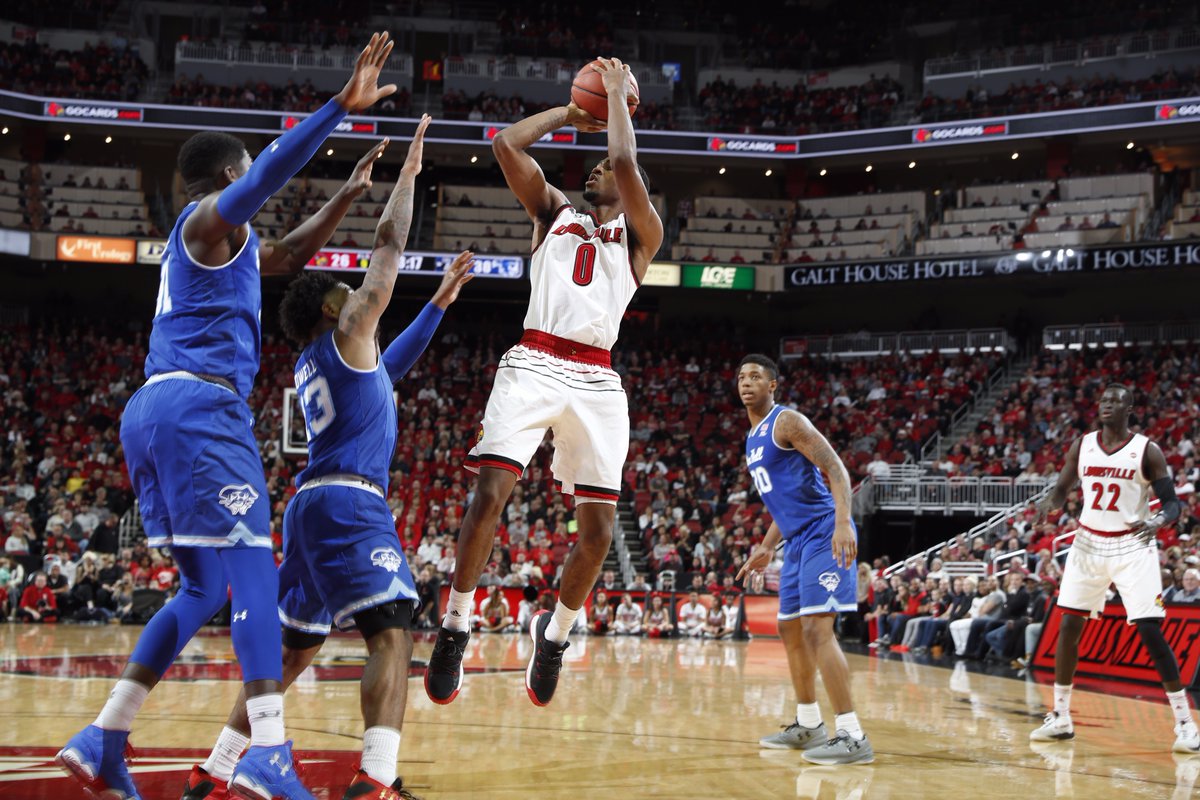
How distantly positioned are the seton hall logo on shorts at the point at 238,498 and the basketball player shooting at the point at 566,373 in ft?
4.02

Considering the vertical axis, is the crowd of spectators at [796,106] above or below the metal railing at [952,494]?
above

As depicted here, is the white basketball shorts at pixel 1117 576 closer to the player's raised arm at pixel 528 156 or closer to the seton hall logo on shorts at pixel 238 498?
the player's raised arm at pixel 528 156

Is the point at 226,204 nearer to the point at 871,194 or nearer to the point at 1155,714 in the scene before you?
the point at 1155,714

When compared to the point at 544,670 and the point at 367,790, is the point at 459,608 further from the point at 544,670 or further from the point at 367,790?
the point at 367,790

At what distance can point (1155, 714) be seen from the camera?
10.0m

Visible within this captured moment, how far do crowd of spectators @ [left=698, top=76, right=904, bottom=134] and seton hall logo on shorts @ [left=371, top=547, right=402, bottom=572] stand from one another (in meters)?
29.7

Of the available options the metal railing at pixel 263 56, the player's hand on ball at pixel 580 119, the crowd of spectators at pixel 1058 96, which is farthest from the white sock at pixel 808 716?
the metal railing at pixel 263 56

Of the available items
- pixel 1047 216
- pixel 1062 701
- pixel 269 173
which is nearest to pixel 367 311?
pixel 269 173

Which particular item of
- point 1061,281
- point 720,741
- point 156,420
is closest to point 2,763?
point 156,420

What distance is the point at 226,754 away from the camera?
16.5ft

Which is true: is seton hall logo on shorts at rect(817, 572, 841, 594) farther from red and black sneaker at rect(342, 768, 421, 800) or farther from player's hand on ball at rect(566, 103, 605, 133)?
red and black sneaker at rect(342, 768, 421, 800)

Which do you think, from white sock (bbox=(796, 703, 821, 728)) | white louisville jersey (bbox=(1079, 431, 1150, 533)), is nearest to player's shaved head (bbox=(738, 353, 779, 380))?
white sock (bbox=(796, 703, 821, 728))

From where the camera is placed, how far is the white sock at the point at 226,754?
502 centimetres

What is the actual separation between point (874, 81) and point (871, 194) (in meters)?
3.67
